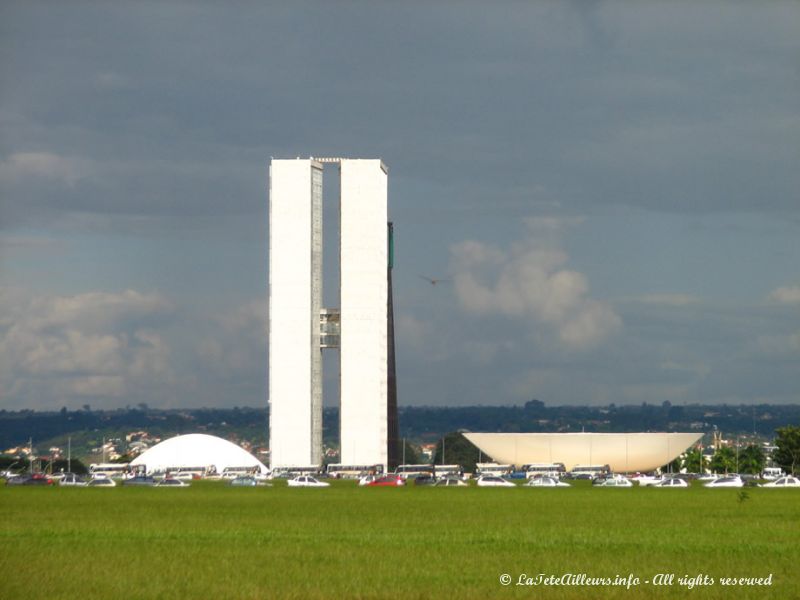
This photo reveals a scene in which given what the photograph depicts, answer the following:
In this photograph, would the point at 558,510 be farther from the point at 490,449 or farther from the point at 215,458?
the point at 215,458

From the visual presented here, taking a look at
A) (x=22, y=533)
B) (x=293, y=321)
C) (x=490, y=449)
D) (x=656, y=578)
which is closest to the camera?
(x=656, y=578)

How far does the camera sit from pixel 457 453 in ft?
623

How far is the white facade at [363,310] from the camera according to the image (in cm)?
13375

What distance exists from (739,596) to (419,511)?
28457 mm

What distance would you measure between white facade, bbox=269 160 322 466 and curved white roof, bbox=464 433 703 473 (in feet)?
59.9

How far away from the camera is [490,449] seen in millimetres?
144125

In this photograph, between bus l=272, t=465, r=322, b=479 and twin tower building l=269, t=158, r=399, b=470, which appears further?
twin tower building l=269, t=158, r=399, b=470

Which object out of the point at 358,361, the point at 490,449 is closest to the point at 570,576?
the point at 358,361

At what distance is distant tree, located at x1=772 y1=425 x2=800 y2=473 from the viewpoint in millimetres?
127562

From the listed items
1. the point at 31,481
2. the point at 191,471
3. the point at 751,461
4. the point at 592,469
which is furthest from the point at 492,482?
the point at 751,461

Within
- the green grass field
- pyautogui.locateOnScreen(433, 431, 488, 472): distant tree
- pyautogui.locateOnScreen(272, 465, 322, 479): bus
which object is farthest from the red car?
pyautogui.locateOnScreen(433, 431, 488, 472): distant tree

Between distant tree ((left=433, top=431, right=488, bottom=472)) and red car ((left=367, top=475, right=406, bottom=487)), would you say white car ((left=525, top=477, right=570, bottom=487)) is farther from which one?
distant tree ((left=433, top=431, right=488, bottom=472))

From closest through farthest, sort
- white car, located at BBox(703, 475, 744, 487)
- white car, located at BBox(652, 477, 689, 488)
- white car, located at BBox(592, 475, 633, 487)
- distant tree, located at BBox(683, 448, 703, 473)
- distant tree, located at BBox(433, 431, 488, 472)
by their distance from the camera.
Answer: white car, located at BBox(703, 475, 744, 487) → white car, located at BBox(652, 477, 689, 488) → white car, located at BBox(592, 475, 633, 487) → distant tree, located at BBox(683, 448, 703, 473) → distant tree, located at BBox(433, 431, 488, 472)

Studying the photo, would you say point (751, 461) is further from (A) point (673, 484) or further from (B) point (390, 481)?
(B) point (390, 481)
